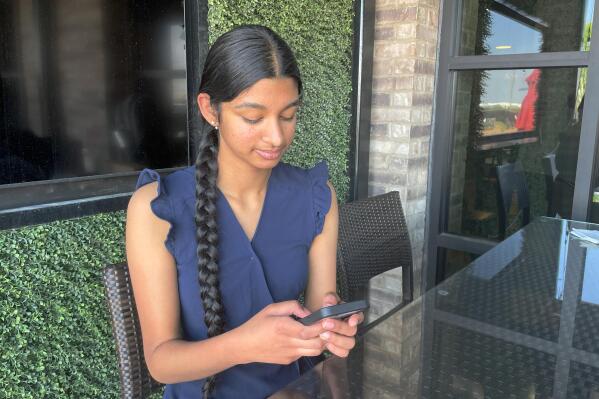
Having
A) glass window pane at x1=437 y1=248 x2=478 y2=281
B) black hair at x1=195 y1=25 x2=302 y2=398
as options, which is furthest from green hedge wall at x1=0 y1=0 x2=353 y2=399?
glass window pane at x1=437 y1=248 x2=478 y2=281

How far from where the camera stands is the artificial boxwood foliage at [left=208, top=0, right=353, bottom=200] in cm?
211

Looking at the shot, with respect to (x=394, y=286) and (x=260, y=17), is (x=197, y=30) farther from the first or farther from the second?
(x=394, y=286)

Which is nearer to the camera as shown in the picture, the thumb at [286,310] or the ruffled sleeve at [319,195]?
the thumb at [286,310]

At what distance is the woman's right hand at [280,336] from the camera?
817mm

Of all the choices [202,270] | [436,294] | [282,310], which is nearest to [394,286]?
[436,294]

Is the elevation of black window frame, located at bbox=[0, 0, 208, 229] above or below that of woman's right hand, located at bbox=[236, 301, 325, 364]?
above

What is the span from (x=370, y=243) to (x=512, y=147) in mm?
1243

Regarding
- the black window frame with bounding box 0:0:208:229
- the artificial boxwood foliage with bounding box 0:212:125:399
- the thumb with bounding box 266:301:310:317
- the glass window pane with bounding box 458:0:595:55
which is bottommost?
the artificial boxwood foliage with bounding box 0:212:125:399

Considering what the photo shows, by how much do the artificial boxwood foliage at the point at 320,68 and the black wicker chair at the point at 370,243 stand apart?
51cm

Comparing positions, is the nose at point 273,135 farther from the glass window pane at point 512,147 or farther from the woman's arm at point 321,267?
the glass window pane at point 512,147

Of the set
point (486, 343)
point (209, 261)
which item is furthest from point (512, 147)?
point (209, 261)

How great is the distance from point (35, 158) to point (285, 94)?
86cm

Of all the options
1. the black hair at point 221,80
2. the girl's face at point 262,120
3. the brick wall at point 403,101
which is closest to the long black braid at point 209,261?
the black hair at point 221,80

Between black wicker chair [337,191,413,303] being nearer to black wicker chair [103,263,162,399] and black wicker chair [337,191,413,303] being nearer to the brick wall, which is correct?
the brick wall
